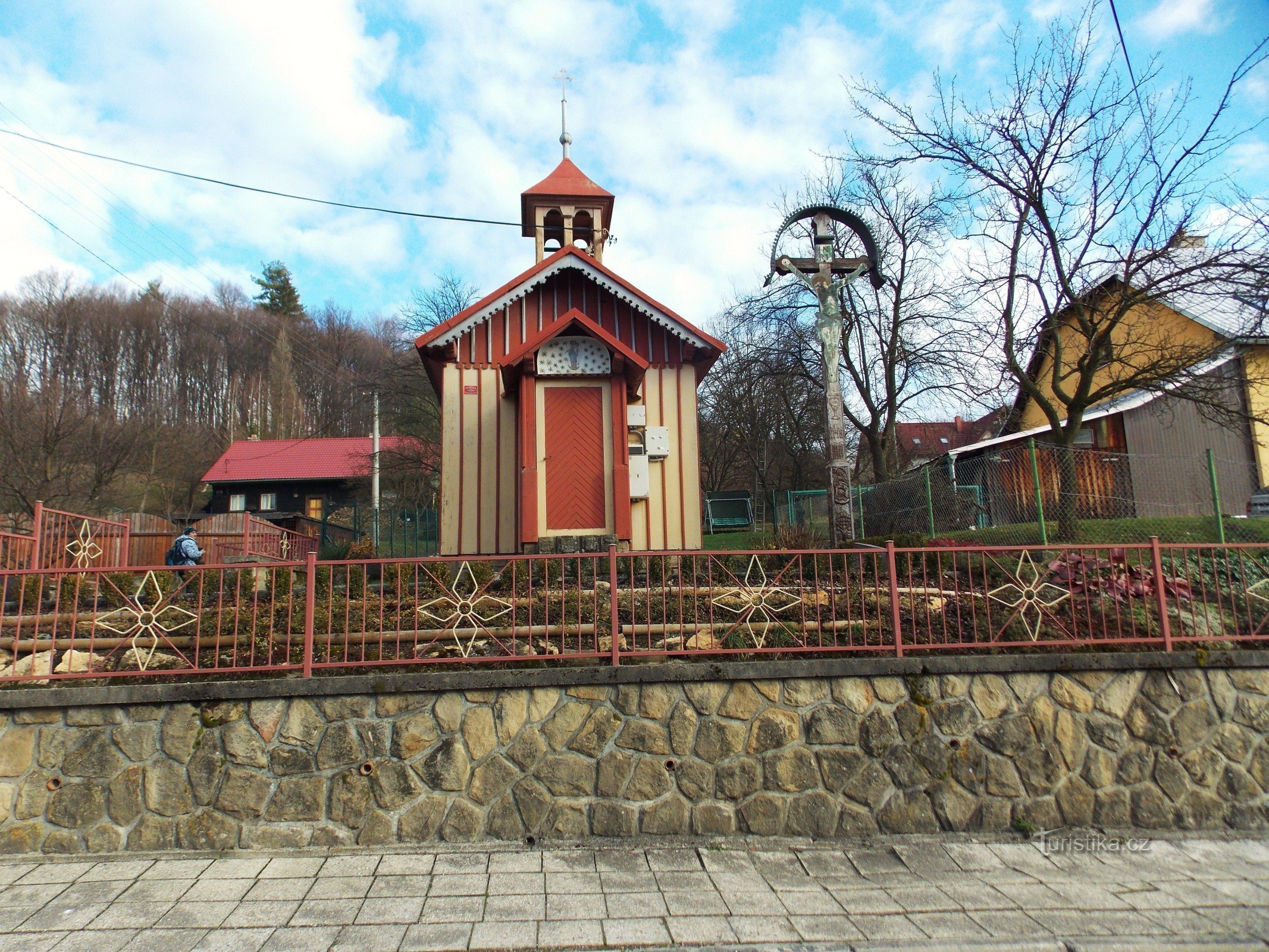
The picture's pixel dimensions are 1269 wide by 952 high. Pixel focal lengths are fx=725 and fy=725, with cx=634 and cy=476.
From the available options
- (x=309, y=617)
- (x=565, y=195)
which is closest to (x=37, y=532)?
(x=309, y=617)

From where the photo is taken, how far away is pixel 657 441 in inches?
448

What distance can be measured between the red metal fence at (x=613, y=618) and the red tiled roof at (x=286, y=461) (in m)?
32.8

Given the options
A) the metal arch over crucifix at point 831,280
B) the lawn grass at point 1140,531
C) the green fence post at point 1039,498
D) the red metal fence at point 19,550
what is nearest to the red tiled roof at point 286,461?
the red metal fence at point 19,550

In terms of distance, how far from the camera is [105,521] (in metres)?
10.3

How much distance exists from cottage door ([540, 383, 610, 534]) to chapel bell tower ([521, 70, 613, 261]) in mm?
4777

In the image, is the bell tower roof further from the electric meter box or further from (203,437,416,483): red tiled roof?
(203,437,416,483): red tiled roof

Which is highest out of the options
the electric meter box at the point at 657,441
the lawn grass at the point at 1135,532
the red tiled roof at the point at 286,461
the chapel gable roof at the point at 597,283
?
the red tiled roof at the point at 286,461

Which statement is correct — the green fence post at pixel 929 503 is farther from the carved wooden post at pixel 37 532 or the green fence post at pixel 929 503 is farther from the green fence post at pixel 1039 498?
the carved wooden post at pixel 37 532

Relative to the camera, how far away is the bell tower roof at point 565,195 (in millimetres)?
14141

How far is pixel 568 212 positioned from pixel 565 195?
0.31 metres

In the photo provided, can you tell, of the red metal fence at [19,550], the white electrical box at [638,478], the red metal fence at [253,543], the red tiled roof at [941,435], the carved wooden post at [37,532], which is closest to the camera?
the red metal fence at [19,550]

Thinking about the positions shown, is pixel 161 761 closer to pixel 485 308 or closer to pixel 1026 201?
pixel 485 308

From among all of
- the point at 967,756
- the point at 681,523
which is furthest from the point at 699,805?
the point at 681,523

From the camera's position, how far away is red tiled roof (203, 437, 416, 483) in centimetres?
3866
